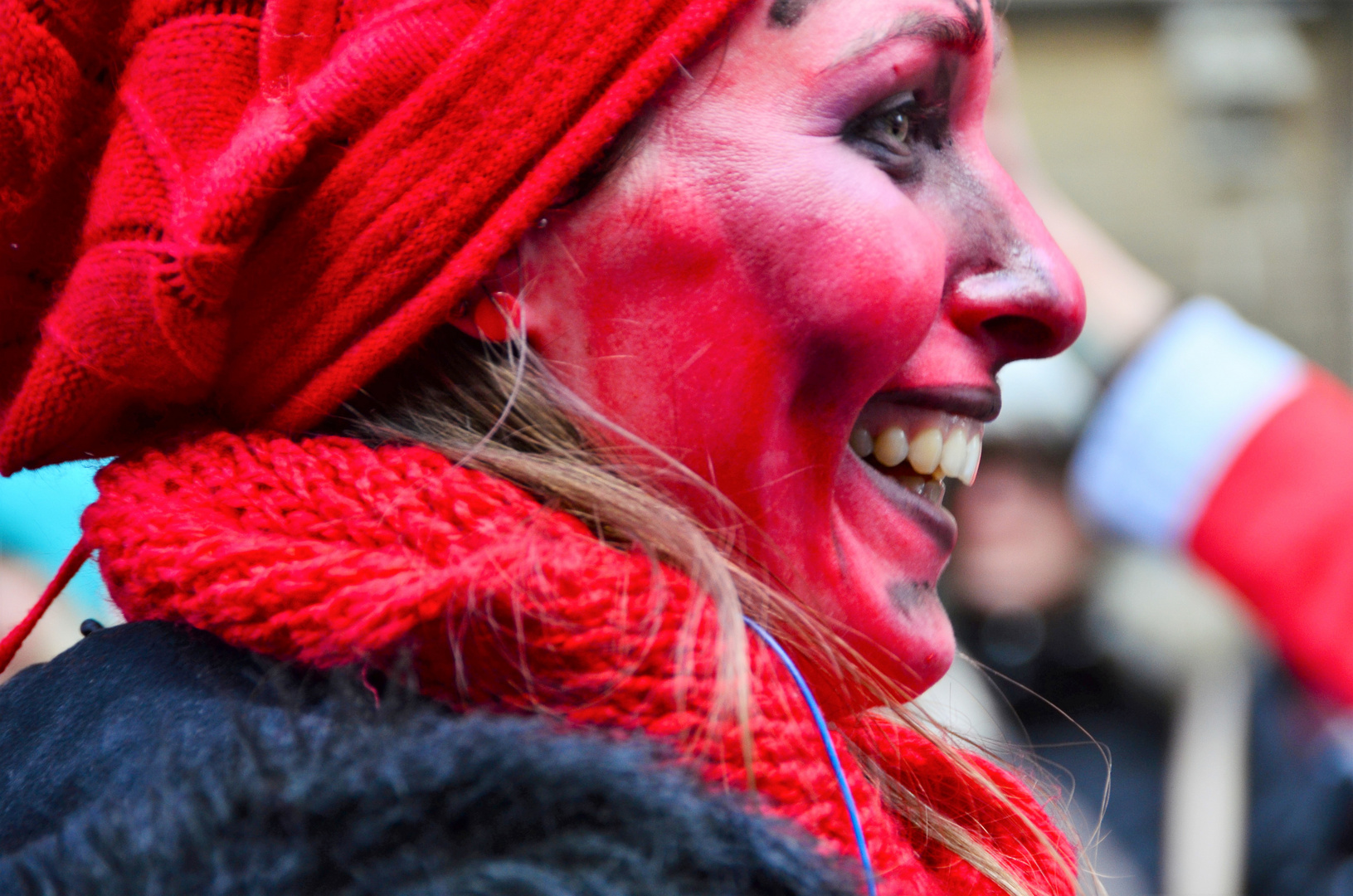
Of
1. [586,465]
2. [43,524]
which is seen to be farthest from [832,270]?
[43,524]

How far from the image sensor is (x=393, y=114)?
1174 millimetres

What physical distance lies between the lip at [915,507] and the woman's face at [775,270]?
0.20 feet

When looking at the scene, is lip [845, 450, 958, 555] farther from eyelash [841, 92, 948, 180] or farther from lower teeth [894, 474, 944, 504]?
eyelash [841, 92, 948, 180]

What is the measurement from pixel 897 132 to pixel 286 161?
0.64 meters

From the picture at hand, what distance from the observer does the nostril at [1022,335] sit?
1.36m

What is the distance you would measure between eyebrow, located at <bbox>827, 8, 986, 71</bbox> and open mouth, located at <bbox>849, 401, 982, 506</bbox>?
38 centimetres

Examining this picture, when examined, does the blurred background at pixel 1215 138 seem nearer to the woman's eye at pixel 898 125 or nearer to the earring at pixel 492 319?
the woman's eye at pixel 898 125

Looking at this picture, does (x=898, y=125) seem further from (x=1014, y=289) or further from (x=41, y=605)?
(x=41, y=605)

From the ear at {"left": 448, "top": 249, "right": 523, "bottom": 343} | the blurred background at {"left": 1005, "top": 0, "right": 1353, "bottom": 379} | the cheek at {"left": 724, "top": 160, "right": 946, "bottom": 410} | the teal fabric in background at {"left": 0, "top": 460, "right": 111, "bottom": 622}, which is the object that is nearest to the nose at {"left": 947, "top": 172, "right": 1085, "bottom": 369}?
the cheek at {"left": 724, "top": 160, "right": 946, "bottom": 410}

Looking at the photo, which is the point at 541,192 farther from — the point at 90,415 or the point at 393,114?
the point at 90,415

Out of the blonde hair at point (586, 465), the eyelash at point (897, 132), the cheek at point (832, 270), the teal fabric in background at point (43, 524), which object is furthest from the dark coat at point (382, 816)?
the teal fabric in background at point (43, 524)

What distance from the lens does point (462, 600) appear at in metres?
0.99

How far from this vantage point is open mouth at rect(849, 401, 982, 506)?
135cm

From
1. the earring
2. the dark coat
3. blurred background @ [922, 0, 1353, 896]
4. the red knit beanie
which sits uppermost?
the red knit beanie
